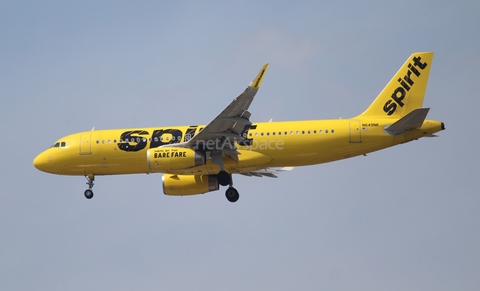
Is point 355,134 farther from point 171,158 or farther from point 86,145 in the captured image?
point 86,145

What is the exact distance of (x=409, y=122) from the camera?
3884 cm

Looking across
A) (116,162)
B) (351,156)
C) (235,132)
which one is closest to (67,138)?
(116,162)

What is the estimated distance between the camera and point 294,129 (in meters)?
40.9

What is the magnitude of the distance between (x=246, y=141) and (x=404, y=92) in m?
7.97

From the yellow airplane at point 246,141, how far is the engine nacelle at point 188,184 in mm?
994

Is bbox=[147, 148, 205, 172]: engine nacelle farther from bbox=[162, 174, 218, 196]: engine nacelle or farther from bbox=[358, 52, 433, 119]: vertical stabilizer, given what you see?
bbox=[358, 52, 433, 119]: vertical stabilizer

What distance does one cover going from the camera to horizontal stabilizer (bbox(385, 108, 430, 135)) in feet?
125

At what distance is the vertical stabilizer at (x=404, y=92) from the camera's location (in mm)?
41219

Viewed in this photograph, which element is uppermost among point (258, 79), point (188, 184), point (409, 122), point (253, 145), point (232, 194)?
point (258, 79)

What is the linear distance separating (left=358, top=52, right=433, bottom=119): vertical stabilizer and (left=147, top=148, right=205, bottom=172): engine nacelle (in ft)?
27.4

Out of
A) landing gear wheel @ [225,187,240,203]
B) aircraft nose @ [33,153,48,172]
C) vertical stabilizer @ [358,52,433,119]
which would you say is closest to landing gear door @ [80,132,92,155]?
aircraft nose @ [33,153,48,172]

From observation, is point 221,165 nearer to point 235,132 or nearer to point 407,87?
point 235,132

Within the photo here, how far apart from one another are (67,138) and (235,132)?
9.70 m

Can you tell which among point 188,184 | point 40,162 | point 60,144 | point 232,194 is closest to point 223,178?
point 232,194
